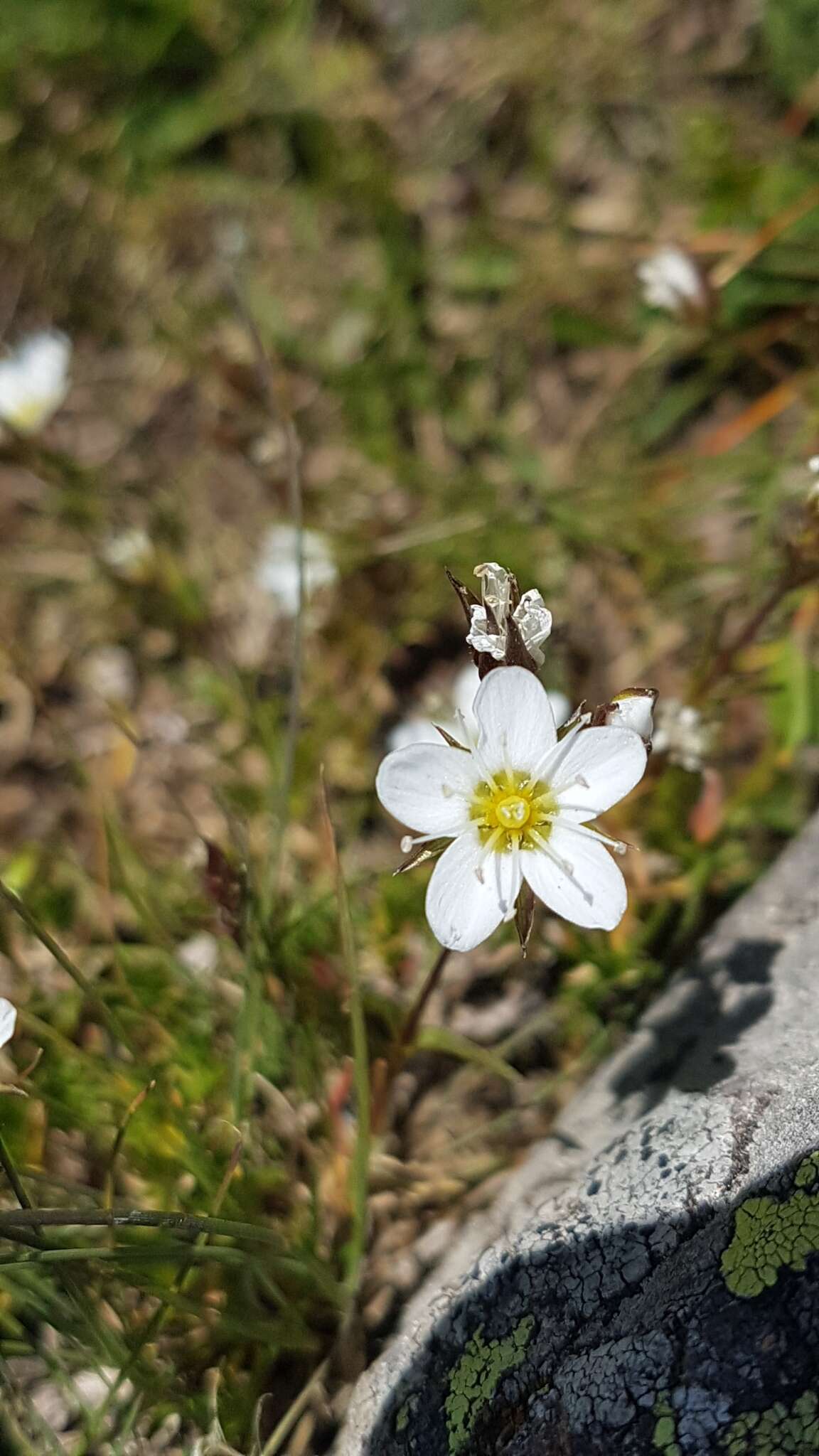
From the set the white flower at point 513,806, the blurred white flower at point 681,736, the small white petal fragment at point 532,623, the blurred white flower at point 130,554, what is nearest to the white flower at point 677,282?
the blurred white flower at point 681,736

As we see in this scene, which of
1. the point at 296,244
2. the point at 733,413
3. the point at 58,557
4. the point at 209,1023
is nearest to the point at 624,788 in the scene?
the point at 209,1023

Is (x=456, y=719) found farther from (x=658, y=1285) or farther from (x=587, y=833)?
(x=658, y=1285)

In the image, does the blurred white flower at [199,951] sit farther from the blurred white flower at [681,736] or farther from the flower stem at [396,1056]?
the blurred white flower at [681,736]

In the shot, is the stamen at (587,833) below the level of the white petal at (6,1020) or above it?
below

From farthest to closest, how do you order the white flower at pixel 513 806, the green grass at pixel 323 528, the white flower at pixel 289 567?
1. the white flower at pixel 289 567
2. the green grass at pixel 323 528
3. the white flower at pixel 513 806

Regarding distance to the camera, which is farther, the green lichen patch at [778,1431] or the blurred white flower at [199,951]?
the blurred white flower at [199,951]

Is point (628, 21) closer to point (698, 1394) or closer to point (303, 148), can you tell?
point (303, 148)

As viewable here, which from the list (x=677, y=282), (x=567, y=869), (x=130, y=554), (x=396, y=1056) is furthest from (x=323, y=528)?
(x=567, y=869)
